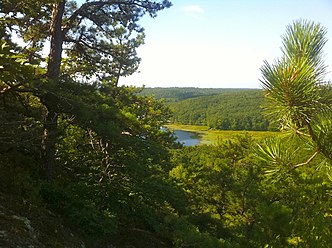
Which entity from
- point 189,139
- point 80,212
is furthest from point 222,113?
point 80,212

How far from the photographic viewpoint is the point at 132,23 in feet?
26.4

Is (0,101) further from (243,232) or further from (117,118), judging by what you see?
(243,232)

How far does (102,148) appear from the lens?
23.4ft

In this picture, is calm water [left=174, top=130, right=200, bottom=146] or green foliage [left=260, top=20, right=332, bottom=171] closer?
green foliage [left=260, top=20, right=332, bottom=171]

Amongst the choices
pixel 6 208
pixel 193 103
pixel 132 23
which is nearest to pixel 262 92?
pixel 6 208

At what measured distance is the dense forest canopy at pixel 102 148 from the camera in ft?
11.3

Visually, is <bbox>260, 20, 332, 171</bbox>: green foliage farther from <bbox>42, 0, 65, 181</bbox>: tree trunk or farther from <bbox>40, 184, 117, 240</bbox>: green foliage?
<bbox>42, 0, 65, 181</bbox>: tree trunk

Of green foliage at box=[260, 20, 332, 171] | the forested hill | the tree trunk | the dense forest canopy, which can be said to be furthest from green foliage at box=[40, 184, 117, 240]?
the forested hill

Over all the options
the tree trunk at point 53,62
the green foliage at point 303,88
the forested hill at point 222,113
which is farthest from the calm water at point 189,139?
the green foliage at point 303,88

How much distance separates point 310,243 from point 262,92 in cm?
650

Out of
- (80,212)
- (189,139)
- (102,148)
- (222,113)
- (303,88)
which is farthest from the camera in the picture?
(222,113)

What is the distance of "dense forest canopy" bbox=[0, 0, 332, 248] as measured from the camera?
343cm

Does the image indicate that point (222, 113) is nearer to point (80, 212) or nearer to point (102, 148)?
point (102, 148)

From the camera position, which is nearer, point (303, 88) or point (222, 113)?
point (303, 88)
